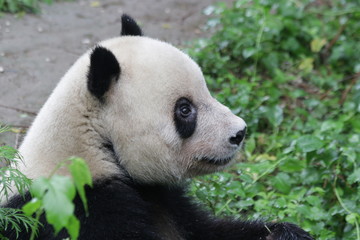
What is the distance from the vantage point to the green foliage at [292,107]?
505 cm

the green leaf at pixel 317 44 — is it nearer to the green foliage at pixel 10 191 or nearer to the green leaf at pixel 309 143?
the green leaf at pixel 309 143

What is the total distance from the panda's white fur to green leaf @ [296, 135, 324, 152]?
1.45 metres

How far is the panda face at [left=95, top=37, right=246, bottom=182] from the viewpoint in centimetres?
393

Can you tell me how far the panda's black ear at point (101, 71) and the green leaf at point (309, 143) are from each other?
211cm

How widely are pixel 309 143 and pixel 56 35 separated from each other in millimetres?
4371

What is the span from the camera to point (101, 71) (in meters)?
3.82

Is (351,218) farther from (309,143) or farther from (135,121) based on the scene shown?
(135,121)

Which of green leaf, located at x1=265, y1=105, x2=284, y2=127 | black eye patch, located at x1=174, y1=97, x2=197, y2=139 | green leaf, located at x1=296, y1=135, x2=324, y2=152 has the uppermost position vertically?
black eye patch, located at x1=174, y1=97, x2=197, y2=139

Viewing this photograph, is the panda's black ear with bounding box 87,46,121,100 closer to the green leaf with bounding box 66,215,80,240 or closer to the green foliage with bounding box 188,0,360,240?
the green foliage with bounding box 188,0,360,240

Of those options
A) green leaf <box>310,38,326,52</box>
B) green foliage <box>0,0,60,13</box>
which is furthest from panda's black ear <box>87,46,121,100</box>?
green foliage <box>0,0,60,13</box>

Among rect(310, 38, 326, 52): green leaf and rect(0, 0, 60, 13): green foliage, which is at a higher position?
rect(0, 0, 60, 13): green foliage

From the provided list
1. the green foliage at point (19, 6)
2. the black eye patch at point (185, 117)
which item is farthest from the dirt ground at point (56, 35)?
the black eye patch at point (185, 117)

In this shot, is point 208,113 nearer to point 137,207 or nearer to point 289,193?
point 137,207

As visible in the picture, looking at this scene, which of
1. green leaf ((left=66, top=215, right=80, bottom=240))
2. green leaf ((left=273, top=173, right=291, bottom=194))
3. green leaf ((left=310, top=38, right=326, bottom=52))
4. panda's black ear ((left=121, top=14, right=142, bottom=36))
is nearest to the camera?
green leaf ((left=66, top=215, right=80, bottom=240))
